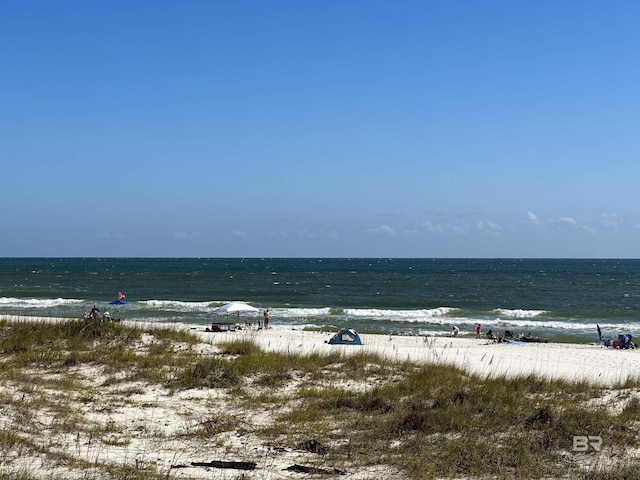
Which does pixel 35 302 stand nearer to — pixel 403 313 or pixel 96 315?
pixel 403 313

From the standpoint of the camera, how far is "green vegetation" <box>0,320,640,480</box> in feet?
26.9

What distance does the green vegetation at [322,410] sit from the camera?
8.20 metres

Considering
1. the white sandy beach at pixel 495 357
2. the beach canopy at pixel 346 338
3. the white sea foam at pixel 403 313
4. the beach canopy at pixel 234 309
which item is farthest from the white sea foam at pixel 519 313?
the beach canopy at pixel 346 338

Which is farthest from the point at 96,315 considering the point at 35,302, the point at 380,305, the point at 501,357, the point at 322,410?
the point at 380,305

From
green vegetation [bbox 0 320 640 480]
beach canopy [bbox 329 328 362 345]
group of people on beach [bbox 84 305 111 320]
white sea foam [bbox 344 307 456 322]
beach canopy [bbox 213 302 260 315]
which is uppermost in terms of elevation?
group of people on beach [bbox 84 305 111 320]

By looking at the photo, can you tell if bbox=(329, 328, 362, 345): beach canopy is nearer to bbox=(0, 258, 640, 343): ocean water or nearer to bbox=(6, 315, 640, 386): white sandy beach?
bbox=(6, 315, 640, 386): white sandy beach

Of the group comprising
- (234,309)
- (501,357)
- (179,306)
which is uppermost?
(234,309)

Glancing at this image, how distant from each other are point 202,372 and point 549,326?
34.0 metres

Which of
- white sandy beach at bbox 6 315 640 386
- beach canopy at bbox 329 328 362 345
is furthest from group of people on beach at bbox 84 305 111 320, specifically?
beach canopy at bbox 329 328 362 345

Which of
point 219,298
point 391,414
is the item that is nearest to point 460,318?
point 219,298

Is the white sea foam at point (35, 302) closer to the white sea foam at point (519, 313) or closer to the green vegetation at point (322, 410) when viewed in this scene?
the white sea foam at point (519, 313)

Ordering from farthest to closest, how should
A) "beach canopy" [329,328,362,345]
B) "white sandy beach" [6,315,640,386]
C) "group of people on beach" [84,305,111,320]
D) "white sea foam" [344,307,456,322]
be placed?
"white sea foam" [344,307,456,322] → "beach canopy" [329,328,362,345] → "group of people on beach" [84,305,111,320] → "white sandy beach" [6,315,640,386]

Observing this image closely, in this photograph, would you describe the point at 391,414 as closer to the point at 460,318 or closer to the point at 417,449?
the point at 417,449

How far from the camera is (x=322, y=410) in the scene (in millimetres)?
10734
